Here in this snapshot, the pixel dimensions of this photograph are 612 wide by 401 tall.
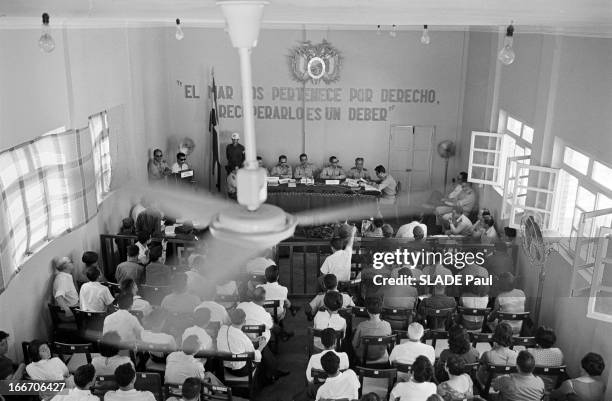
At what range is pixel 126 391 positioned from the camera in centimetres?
476

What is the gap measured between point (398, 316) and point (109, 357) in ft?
9.44

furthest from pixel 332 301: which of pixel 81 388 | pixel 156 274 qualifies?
pixel 81 388

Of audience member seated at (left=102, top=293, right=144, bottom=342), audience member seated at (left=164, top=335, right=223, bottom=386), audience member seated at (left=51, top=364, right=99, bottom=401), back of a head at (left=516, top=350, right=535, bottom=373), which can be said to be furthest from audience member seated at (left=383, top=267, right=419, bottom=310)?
audience member seated at (left=51, top=364, right=99, bottom=401)

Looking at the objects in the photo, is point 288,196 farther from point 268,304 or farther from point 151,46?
point 268,304

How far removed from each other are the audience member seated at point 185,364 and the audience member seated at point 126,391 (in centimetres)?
54

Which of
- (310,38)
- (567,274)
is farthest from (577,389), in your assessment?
(310,38)

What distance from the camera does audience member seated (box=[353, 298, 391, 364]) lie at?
5.91m

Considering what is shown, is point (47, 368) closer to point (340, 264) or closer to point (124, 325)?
point (124, 325)

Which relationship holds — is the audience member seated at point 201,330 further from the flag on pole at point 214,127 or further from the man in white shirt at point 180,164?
the flag on pole at point 214,127

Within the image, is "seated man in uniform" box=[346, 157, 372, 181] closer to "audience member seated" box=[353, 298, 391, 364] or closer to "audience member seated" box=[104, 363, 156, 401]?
"audience member seated" box=[353, 298, 391, 364]

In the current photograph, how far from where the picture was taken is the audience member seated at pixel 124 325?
5.87 m

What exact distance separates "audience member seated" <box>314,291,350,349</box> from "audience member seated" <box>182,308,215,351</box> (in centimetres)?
108

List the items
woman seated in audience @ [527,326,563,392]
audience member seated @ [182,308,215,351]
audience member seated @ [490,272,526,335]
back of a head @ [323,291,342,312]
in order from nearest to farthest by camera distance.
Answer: woman seated in audience @ [527,326,563,392]
audience member seated @ [182,308,215,351]
back of a head @ [323,291,342,312]
audience member seated @ [490,272,526,335]

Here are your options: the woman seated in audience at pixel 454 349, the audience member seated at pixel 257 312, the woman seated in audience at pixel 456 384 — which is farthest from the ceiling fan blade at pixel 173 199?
the woman seated in audience at pixel 456 384
